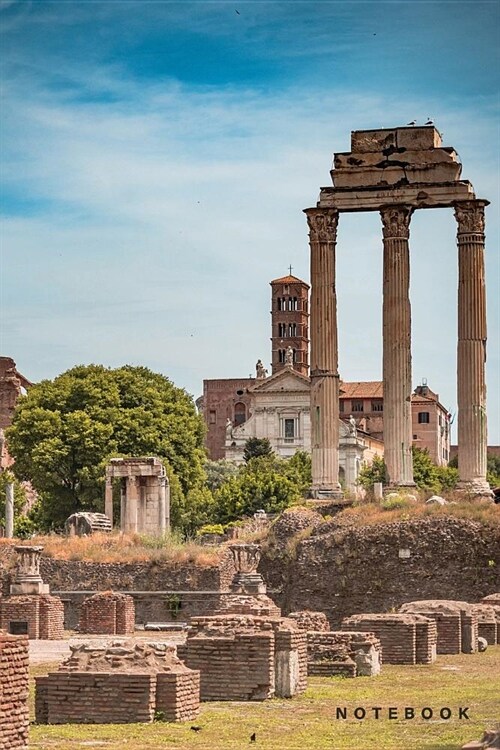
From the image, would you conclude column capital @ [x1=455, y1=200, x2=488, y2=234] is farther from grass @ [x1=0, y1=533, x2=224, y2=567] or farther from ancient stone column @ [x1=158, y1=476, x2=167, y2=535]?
ancient stone column @ [x1=158, y1=476, x2=167, y2=535]

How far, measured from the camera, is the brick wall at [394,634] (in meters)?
22.3

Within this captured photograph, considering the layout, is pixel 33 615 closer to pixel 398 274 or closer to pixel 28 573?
pixel 28 573

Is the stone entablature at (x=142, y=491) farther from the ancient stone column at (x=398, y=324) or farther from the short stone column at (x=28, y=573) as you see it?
the short stone column at (x=28, y=573)

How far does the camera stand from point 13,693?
523 inches

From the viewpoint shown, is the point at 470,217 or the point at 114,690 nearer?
the point at 114,690

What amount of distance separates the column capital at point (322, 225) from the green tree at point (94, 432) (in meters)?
25.1

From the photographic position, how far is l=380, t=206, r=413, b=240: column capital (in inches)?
1542

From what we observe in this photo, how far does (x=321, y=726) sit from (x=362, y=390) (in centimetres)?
13577

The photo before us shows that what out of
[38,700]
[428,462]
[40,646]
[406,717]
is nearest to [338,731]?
[406,717]

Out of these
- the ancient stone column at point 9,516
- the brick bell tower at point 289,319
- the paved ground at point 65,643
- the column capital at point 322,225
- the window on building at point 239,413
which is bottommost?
the paved ground at point 65,643

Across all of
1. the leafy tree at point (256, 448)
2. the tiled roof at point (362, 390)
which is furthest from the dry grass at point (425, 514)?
the tiled roof at point (362, 390)

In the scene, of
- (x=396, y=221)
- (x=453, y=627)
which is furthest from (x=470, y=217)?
(x=453, y=627)

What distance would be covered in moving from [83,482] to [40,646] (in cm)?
3585

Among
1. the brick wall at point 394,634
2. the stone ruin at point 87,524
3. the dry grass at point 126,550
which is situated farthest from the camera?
the stone ruin at point 87,524
